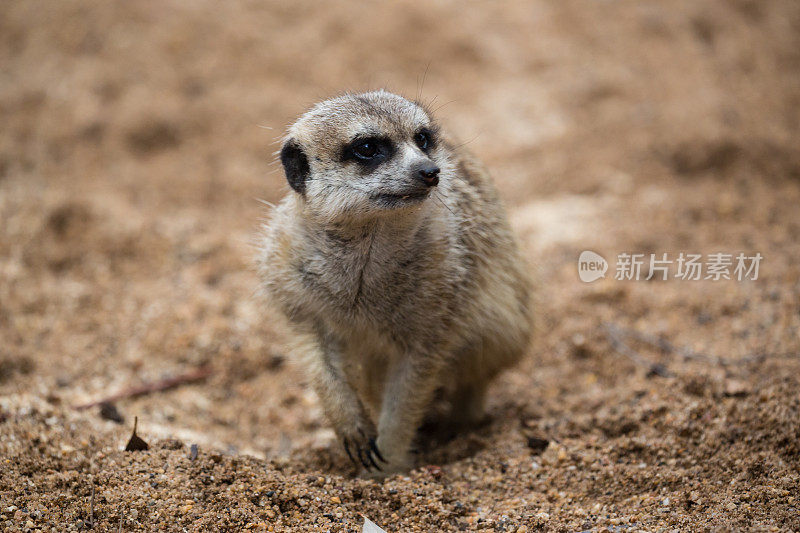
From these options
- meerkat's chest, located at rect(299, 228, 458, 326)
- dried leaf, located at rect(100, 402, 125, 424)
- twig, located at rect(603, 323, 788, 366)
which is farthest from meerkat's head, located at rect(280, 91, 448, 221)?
twig, located at rect(603, 323, 788, 366)

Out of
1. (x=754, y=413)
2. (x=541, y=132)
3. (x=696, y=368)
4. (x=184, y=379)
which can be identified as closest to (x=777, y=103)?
(x=541, y=132)

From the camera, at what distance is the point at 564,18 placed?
6.92m

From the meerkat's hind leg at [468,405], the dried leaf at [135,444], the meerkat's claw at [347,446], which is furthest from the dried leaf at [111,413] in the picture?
the meerkat's hind leg at [468,405]

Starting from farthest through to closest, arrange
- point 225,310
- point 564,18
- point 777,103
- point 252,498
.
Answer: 1. point 564,18
2. point 777,103
3. point 225,310
4. point 252,498

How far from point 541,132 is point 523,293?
122 inches

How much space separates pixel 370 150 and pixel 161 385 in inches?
78.9

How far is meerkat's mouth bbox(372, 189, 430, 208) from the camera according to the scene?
242cm

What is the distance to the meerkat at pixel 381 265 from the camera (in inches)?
100

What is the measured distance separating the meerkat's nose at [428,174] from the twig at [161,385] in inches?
81.3

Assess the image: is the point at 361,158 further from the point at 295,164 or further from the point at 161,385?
the point at 161,385

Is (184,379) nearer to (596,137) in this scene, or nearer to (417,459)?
(417,459)

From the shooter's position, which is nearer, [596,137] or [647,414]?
[647,414]
